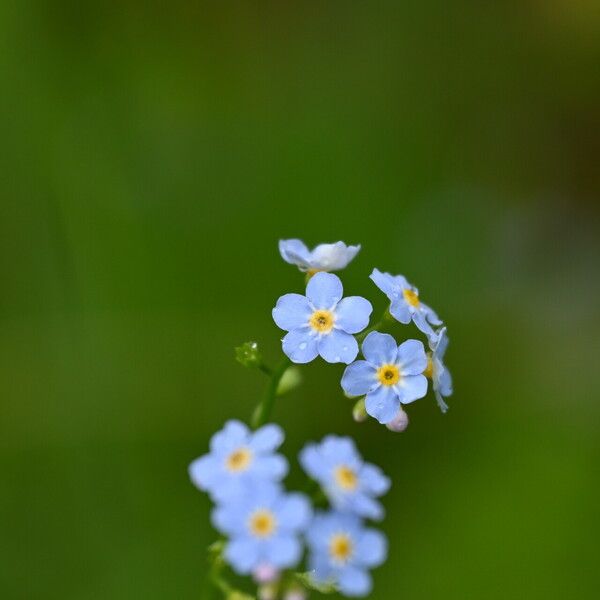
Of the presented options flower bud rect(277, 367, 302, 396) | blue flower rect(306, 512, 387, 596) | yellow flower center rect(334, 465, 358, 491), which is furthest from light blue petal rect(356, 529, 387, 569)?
flower bud rect(277, 367, 302, 396)

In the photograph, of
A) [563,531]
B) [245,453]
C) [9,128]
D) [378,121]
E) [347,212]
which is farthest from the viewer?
[378,121]

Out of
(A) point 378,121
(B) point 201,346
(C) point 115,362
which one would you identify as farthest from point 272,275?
(A) point 378,121

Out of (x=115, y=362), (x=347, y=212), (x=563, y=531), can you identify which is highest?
(x=347, y=212)

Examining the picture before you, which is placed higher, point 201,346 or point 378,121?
point 378,121

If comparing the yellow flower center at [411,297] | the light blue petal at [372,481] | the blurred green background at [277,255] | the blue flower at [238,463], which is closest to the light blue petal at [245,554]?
the blue flower at [238,463]

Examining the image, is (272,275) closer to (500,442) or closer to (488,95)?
(500,442)

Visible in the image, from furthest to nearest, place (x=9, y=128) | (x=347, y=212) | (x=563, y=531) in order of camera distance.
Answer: (x=347, y=212) → (x=9, y=128) → (x=563, y=531)

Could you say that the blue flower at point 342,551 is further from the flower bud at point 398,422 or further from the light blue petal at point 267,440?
the flower bud at point 398,422
